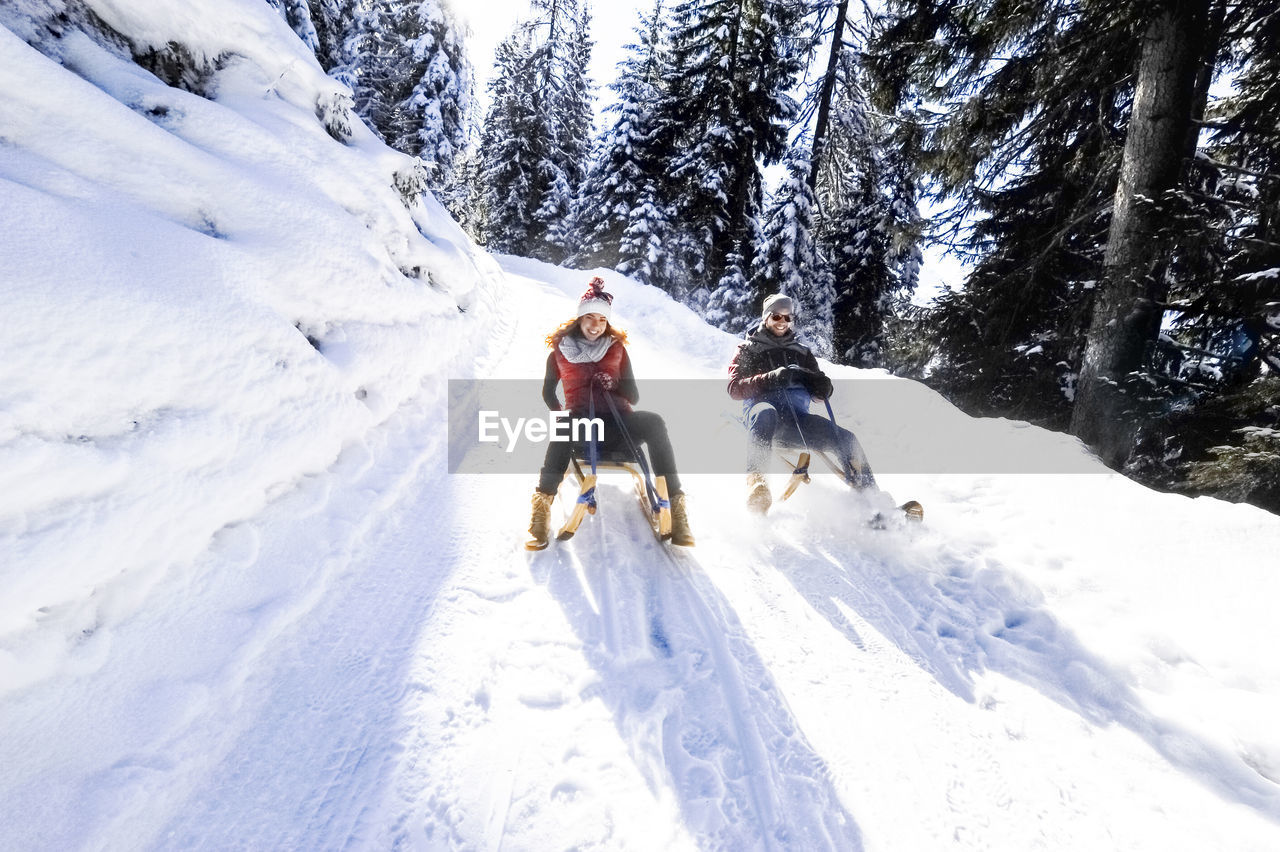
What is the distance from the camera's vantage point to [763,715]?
84.0 inches

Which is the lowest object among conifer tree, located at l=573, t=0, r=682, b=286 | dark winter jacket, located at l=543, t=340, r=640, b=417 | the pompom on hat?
dark winter jacket, located at l=543, t=340, r=640, b=417

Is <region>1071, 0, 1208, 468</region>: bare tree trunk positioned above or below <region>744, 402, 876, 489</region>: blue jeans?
above

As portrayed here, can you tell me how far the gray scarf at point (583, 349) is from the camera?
157 inches

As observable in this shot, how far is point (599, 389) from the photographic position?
396 centimetres

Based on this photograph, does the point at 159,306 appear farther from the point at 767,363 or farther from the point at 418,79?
the point at 418,79

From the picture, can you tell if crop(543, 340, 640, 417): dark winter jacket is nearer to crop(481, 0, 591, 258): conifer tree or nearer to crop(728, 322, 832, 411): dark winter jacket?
crop(728, 322, 832, 411): dark winter jacket

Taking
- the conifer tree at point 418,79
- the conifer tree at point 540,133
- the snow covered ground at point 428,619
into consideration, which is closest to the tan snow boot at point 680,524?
the snow covered ground at point 428,619

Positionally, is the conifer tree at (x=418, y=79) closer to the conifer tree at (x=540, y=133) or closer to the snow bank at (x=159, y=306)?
the conifer tree at (x=540, y=133)

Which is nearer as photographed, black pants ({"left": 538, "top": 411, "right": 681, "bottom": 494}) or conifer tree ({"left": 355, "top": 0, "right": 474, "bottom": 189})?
black pants ({"left": 538, "top": 411, "right": 681, "bottom": 494})

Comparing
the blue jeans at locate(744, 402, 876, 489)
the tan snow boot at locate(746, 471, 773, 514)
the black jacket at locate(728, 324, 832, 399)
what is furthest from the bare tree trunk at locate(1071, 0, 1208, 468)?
the tan snow boot at locate(746, 471, 773, 514)

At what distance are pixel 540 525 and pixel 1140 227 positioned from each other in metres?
5.77

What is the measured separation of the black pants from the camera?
347cm

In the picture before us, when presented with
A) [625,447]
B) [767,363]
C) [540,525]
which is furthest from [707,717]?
[767,363]

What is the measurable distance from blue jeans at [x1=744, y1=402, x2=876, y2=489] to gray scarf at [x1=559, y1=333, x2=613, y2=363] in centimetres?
137
